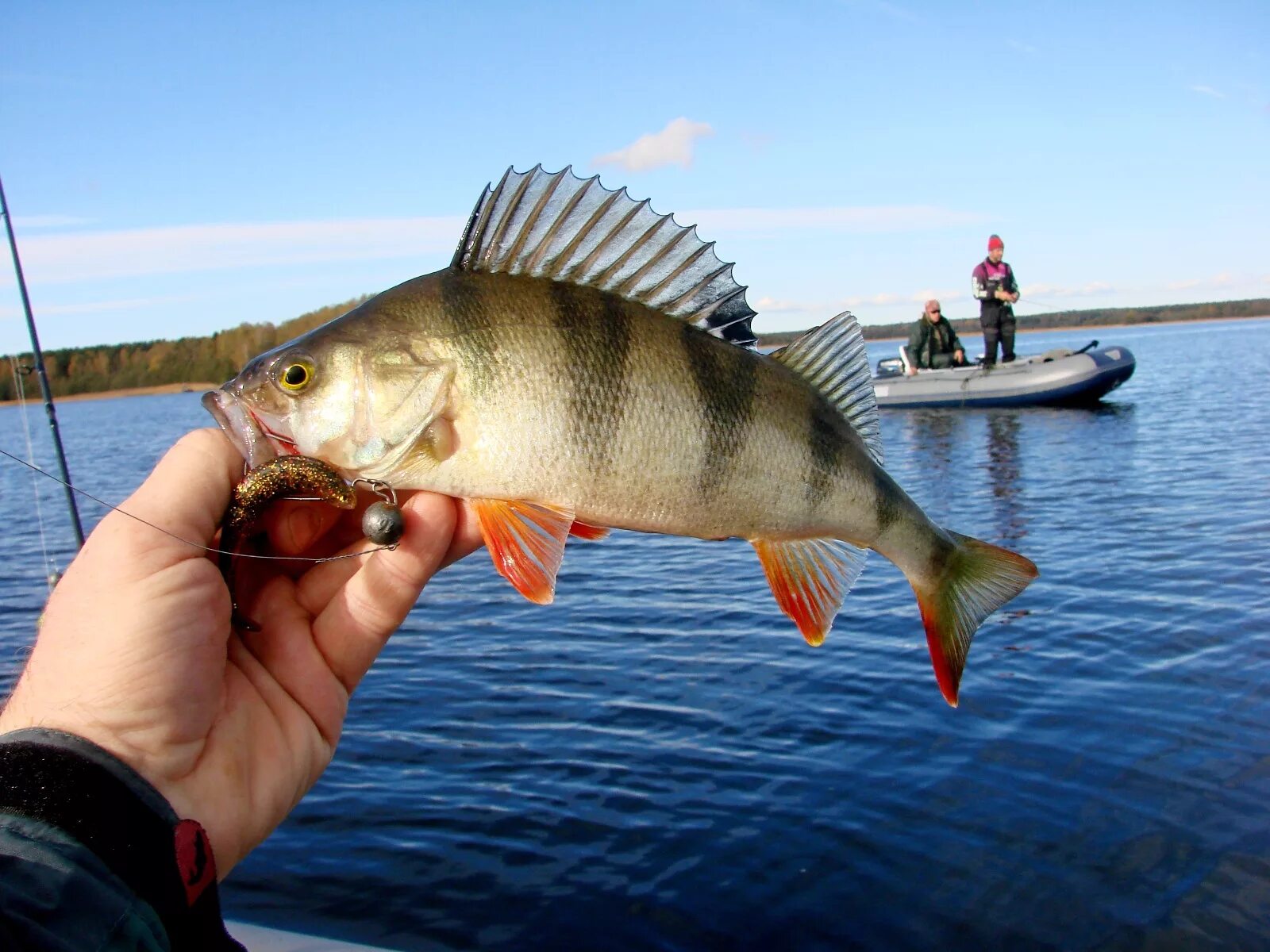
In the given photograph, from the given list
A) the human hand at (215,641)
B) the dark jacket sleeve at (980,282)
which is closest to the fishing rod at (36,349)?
the human hand at (215,641)

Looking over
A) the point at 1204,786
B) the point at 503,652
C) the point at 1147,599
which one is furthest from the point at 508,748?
the point at 1147,599

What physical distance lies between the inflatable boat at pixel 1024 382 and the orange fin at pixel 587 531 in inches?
980

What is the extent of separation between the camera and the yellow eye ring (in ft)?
8.03

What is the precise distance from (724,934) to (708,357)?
3744 mm

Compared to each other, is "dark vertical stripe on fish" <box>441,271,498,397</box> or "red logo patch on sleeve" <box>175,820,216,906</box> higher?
"dark vertical stripe on fish" <box>441,271,498,397</box>

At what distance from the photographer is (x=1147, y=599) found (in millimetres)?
9859

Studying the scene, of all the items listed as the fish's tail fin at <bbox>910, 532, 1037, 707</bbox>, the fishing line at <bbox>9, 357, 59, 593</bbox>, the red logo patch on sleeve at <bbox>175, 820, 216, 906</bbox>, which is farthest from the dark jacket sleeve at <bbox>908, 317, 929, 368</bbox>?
the red logo patch on sleeve at <bbox>175, 820, 216, 906</bbox>

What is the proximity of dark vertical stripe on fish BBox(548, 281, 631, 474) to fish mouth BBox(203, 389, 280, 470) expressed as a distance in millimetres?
735

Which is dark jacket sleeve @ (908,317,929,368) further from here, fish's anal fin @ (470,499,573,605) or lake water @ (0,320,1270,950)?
fish's anal fin @ (470,499,573,605)

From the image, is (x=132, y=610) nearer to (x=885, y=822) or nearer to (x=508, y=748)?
(x=885, y=822)

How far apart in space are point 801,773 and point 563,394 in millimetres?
5082

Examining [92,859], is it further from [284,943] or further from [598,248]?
[284,943]

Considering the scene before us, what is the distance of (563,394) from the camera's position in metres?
2.46

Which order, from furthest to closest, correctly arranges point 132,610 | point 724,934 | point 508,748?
point 508,748, point 724,934, point 132,610
